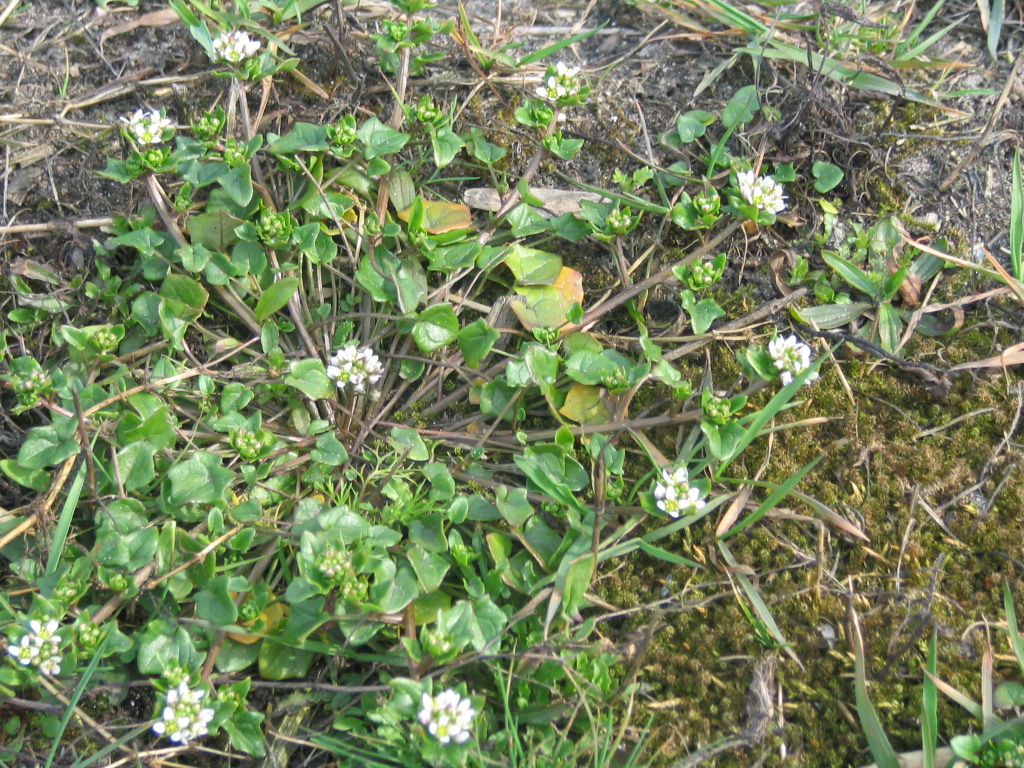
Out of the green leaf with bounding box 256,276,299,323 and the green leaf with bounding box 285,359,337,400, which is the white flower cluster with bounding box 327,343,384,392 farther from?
the green leaf with bounding box 256,276,299,323

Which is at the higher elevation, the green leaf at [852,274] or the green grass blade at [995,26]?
the green grass blade at [995,26]

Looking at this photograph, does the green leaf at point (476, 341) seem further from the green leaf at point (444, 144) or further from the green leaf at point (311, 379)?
the green leaf at point (444, 144)

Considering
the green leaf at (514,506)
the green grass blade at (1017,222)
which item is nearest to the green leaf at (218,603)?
the green leaf at (514,506)

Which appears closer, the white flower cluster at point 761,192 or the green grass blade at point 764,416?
the green grass blade at point 764,416

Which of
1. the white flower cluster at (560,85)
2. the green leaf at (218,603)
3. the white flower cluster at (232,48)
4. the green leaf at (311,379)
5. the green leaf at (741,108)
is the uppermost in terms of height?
the white flower cluster at (232,48)

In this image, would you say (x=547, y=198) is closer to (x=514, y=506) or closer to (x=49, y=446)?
(x=514, y=506)

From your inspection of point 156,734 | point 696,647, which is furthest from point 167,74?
point 696,647

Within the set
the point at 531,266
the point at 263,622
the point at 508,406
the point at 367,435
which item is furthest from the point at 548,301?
the point at 263,622
